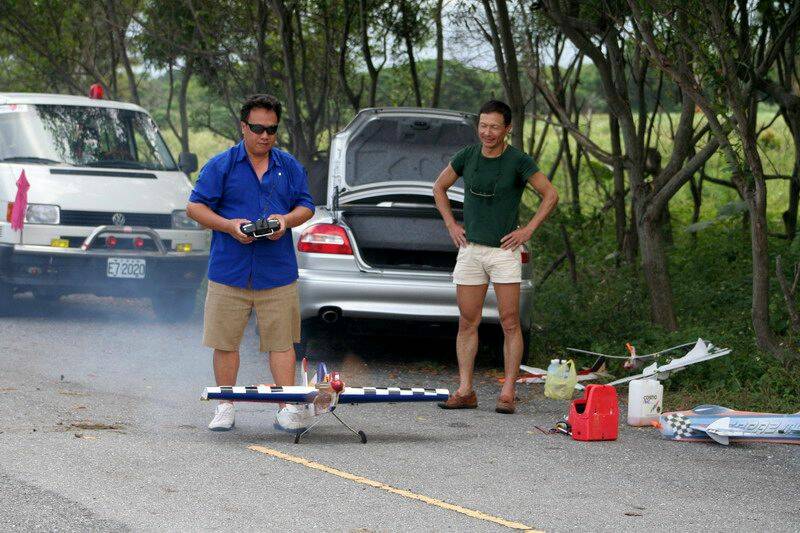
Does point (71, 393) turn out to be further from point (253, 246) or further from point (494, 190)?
point (494, 190)

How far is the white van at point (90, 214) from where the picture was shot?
11633 millimetres

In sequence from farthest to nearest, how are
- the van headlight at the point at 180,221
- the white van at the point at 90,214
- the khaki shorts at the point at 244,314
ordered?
the van headlight at the point at 180,221, the white van at the point at 90,214, the khaki shorts at the point at 244,314

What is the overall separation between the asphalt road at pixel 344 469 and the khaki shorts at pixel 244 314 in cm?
52

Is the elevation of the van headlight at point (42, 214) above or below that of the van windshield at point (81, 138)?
below

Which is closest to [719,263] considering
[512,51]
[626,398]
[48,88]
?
[512,51]

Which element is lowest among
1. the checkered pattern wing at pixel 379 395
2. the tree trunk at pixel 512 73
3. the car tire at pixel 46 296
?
the checkered pattern wing at pixel 379 395

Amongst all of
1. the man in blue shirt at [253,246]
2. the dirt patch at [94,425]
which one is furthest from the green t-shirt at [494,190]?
the dirt patch at [94,425]

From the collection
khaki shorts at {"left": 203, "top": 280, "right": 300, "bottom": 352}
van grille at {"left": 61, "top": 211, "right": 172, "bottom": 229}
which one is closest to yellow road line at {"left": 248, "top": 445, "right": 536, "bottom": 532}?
khaki shorts at {"left": 203, "top": 280, "right": 300, "bottom": 352}

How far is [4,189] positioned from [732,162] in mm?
6510

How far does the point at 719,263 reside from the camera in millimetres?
14352

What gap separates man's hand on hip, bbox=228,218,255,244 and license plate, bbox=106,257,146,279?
480cm

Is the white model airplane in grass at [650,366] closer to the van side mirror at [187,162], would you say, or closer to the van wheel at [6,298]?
the van side mirror at [187,162]

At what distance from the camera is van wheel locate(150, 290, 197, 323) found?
12477 millimetres

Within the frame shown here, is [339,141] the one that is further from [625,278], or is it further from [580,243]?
[580,243]
